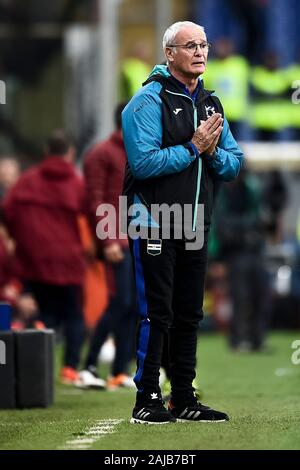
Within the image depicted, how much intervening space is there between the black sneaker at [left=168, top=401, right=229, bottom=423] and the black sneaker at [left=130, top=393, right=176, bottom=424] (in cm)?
12

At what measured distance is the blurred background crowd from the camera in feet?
38.5

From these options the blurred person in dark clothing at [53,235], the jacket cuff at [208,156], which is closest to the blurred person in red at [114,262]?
the blurred person in dark clothing at [53,235]

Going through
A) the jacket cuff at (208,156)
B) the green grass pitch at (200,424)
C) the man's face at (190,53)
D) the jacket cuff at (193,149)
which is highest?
the man's face at (190,53)

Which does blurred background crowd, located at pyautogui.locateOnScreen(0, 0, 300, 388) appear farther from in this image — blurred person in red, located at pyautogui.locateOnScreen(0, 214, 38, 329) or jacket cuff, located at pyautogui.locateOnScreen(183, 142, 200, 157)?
jacket cuff, located at pyautogui.locateOnScreen(183, 142, 200, 157)

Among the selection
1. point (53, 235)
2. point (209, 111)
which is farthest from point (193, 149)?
point (53, 235)

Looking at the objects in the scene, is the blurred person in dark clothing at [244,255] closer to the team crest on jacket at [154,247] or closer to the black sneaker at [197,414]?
the black sneaker at [197,414]

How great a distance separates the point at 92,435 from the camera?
23.7ft

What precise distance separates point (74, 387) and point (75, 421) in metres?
2.86

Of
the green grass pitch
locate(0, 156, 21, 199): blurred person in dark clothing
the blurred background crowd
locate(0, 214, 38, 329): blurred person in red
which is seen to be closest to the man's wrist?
the green grass pitch

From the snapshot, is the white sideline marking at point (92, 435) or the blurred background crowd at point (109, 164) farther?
the blurred background crowd at point (109, 164)

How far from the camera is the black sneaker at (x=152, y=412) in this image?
297 inches

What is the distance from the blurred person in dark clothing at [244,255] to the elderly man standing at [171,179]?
7.52m
